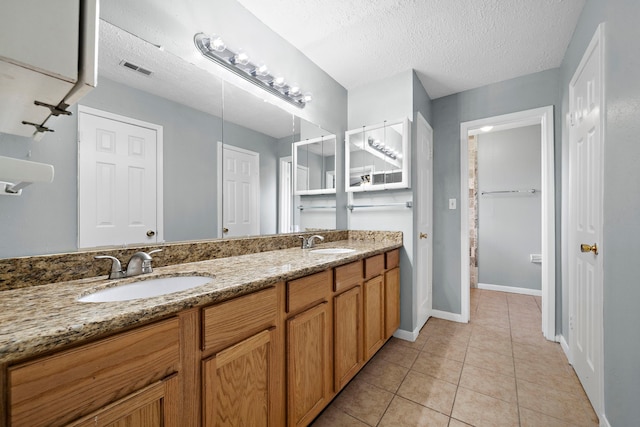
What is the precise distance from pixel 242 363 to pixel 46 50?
3.25 feet

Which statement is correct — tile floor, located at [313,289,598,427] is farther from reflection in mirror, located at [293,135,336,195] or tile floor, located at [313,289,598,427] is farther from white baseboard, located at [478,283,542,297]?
reflection in mirror, located at [293,135,336,195]

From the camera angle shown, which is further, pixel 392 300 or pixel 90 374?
pixel 392 300

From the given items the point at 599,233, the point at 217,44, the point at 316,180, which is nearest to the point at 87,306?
the point at 217,44

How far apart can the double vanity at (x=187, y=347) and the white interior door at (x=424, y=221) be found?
3.76 ft

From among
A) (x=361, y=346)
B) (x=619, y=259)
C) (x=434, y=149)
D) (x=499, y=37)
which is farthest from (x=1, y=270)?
(x=434, y=149)

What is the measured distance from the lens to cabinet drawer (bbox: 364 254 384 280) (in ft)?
5.72

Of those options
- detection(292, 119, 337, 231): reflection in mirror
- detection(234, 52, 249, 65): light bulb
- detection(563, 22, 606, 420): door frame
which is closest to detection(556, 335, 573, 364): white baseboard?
detection(563, 22, 606, 420): door frame

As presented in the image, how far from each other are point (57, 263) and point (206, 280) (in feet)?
1.62

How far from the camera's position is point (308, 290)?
48.2 inches

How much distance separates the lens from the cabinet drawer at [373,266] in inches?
68.6

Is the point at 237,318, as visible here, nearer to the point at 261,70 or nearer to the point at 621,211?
the point at 261,70

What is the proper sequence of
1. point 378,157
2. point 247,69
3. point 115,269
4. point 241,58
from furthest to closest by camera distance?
point 378,157 → point 247,69 → point 241,58 → point 115,269

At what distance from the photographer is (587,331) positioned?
1.54 metres

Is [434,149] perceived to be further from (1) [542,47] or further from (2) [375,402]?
(2) [375,402]
